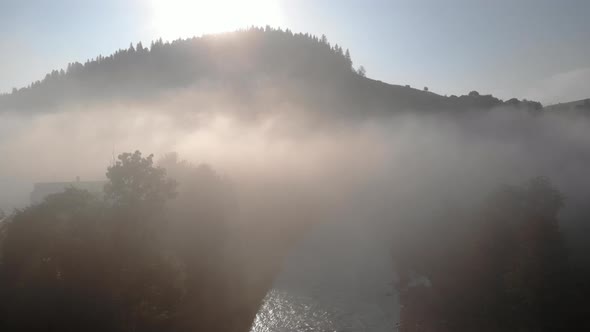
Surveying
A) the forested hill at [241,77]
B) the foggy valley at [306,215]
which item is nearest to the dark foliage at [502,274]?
the foggy valley at [306,215]

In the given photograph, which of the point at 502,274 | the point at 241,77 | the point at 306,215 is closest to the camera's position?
the point at 502,274

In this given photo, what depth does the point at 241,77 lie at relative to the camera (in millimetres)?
164000

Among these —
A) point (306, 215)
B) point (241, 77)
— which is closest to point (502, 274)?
point (306, 215)

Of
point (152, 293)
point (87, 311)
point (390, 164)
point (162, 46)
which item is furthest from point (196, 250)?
point (162, 46)

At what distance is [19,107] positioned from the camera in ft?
607

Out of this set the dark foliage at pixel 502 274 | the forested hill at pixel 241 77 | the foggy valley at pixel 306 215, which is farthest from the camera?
the forested hill at pixel 241 77

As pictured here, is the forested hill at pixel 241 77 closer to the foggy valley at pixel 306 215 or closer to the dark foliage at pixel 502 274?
the foggy valley at pixel 306 215

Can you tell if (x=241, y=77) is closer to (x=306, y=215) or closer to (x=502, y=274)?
(x=306, y=215)

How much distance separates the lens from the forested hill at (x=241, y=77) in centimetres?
15112

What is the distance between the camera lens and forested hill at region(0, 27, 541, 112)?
496 ft

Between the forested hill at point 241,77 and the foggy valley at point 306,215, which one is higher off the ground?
the forested hill at point 241,77

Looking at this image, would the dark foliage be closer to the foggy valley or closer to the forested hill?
the foggy valley

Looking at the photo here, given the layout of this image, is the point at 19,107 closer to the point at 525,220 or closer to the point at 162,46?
the point at 162,46

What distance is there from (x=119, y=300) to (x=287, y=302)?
18.0m
